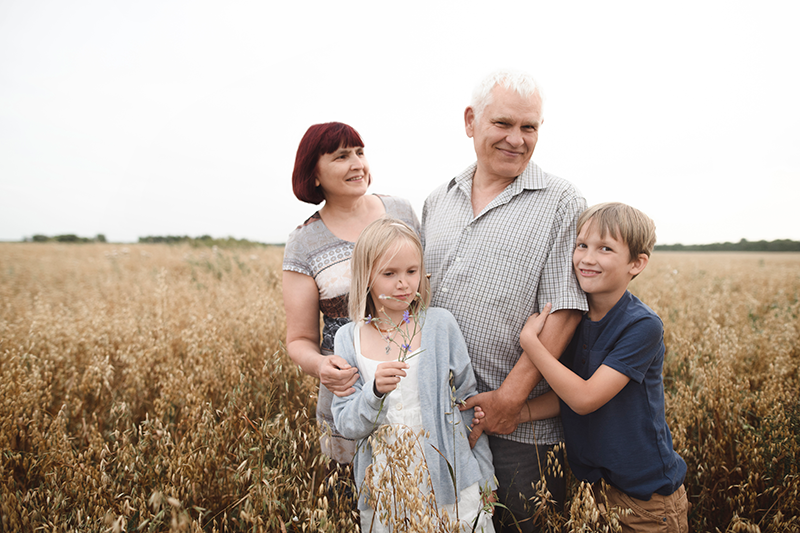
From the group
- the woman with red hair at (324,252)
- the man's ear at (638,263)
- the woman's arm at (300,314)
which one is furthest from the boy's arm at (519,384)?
the woman's arm at (300,314)

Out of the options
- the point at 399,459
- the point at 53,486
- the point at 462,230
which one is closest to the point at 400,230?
the point at 462,230

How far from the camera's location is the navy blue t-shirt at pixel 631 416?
1591mm

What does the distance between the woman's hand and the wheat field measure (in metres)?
0.24

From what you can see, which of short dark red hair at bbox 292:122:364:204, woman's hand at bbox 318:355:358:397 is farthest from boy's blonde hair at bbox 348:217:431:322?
short dark red hair at bbox 292:122:364:204

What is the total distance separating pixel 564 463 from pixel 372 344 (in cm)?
139

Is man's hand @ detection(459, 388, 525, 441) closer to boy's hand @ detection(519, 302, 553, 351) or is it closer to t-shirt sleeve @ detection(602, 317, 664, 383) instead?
boy's hand @ detection(519, 302, 553, 351)

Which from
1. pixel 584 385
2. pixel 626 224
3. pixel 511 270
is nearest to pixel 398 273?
pixel 511 270

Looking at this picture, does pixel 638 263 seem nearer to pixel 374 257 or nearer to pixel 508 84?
pixel 508 84

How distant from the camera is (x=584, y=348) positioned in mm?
1789

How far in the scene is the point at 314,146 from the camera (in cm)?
213

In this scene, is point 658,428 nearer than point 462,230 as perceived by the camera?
Yes

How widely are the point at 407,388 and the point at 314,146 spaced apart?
4.69 ft

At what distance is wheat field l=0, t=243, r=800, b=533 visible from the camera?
5.01ft

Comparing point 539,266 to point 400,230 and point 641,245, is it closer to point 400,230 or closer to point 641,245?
point 641,245
